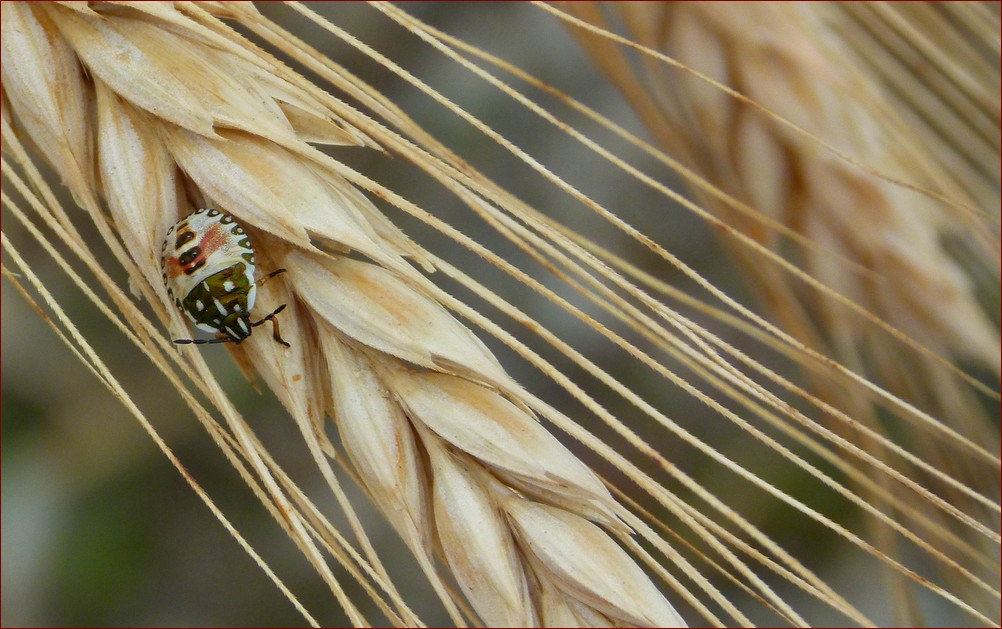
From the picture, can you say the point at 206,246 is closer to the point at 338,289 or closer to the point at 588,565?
the point at 338,289

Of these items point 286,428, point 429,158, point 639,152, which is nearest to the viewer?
point 429,158

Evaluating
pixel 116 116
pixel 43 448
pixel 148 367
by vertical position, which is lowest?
Result: pixel 43 448

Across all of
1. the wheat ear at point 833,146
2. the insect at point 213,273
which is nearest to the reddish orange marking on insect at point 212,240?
the insect at point 213,273

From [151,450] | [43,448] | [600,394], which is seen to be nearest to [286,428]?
[151,450]

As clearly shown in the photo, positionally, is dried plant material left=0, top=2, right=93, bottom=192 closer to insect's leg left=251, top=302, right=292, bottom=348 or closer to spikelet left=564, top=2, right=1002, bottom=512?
insect's leg left=251, top=302, right=292, bottom=348

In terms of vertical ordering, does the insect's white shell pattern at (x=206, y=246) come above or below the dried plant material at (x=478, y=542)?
above

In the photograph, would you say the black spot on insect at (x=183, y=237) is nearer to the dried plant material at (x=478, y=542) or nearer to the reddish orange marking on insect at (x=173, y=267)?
the reddish orange marking on insect at (x=173, y=267)

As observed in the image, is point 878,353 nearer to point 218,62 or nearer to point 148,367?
point 218,62

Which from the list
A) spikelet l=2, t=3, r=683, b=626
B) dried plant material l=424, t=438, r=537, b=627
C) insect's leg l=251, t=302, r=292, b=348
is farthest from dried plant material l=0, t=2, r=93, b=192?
dried plant material l=424, t=438, r=537, b=627
